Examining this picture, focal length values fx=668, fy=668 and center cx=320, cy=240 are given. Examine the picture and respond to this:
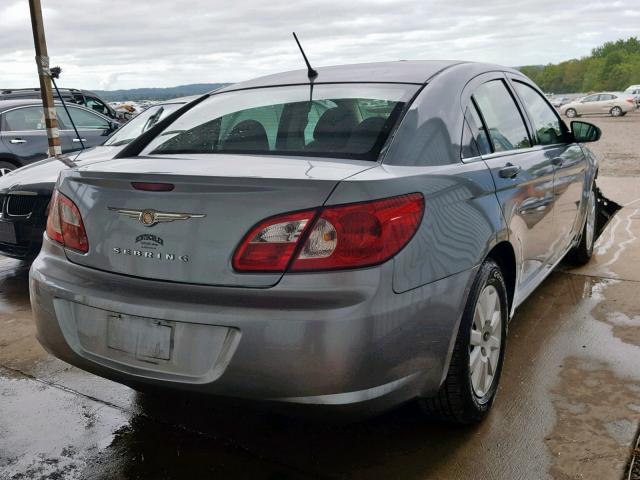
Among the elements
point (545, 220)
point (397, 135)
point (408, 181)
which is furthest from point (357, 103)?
point (545, 220)

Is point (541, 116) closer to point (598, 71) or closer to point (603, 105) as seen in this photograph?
point (603, 105)

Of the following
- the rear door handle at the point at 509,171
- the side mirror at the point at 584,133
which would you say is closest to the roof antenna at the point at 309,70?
the rear door handle at the point at 509,171

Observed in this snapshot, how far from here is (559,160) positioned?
3775 mm

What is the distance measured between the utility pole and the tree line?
4044 inches

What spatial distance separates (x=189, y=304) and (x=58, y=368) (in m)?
1.75

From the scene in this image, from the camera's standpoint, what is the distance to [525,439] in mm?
2619

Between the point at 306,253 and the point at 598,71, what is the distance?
134319 millimetres

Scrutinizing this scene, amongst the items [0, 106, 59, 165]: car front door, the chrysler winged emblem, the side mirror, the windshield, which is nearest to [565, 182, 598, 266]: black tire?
the side mirror

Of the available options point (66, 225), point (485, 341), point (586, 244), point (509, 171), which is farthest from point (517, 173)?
point (586, 244)

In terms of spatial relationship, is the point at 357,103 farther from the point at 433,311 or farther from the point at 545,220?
the point at 545,220

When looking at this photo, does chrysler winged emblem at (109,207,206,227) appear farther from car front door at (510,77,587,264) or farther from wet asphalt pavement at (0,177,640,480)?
car front door at (510,77,587,264)

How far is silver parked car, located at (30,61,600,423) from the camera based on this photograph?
2.05m

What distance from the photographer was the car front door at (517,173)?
2939 millimetres

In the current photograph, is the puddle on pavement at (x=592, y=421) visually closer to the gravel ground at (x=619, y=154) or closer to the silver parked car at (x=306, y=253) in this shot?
the silver parked car at (x=306, y=253)
